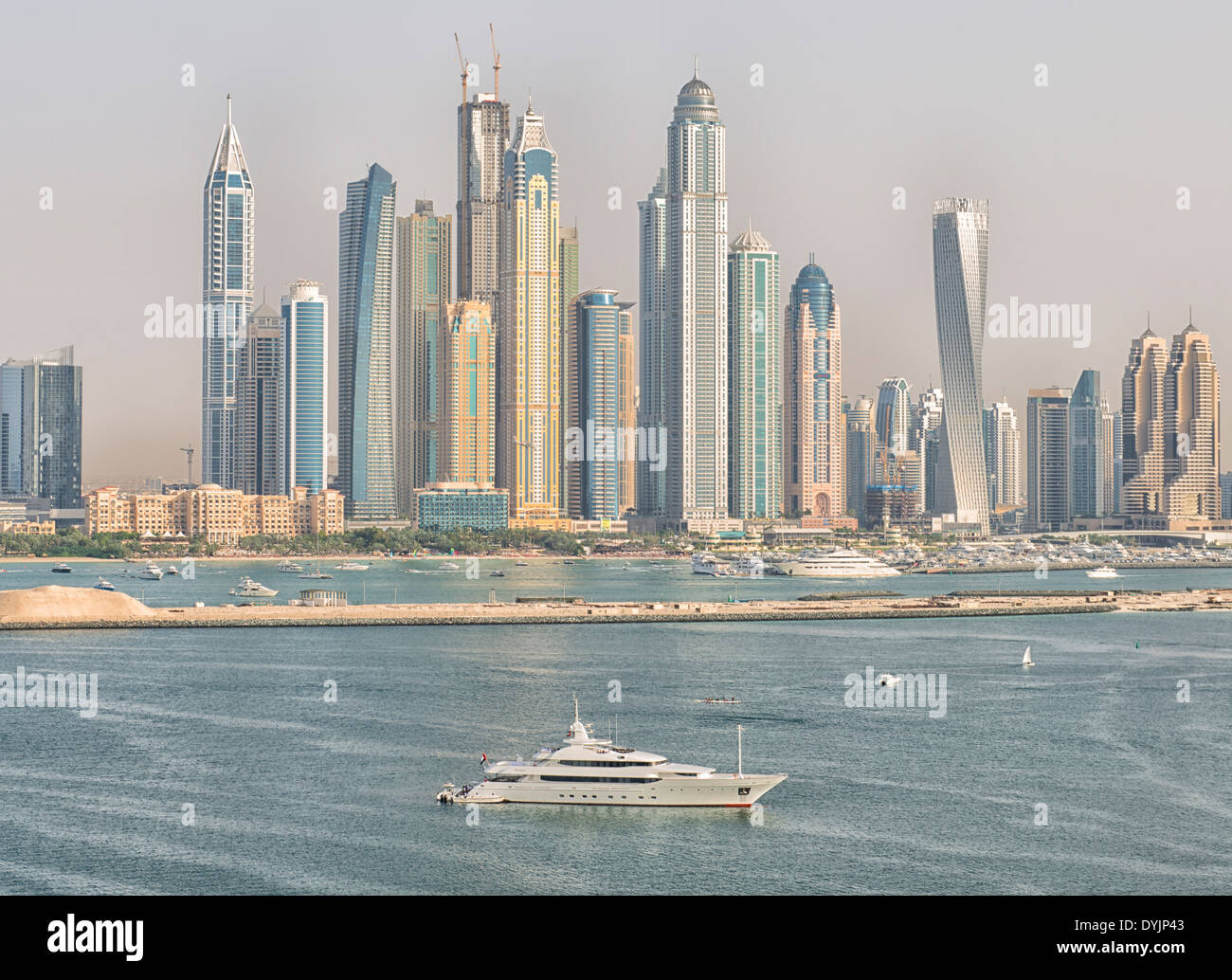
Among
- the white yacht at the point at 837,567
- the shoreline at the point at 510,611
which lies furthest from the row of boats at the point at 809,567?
the shoreline at the point at 510,611

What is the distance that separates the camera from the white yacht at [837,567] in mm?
156125

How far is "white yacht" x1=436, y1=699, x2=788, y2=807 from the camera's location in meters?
36.2

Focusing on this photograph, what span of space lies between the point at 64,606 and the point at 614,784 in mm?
57698

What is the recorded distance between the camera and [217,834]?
3241 centimetres

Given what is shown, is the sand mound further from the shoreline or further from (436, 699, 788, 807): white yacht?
(436, 699, 788, 807): white yacht

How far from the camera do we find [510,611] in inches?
3666

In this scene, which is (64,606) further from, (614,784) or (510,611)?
(614,784)

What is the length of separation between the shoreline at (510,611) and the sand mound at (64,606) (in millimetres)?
54

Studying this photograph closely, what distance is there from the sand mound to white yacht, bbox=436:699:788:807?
5419cm

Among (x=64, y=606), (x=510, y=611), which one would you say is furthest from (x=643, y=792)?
(x=64, y=606)

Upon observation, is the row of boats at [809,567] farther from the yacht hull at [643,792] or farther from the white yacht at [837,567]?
the yacht hull at [643,792]

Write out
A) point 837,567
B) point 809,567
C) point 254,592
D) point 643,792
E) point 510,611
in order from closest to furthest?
point 643,792 → point 510,611 → point 254,592 → point 809,567 → point 837,567
